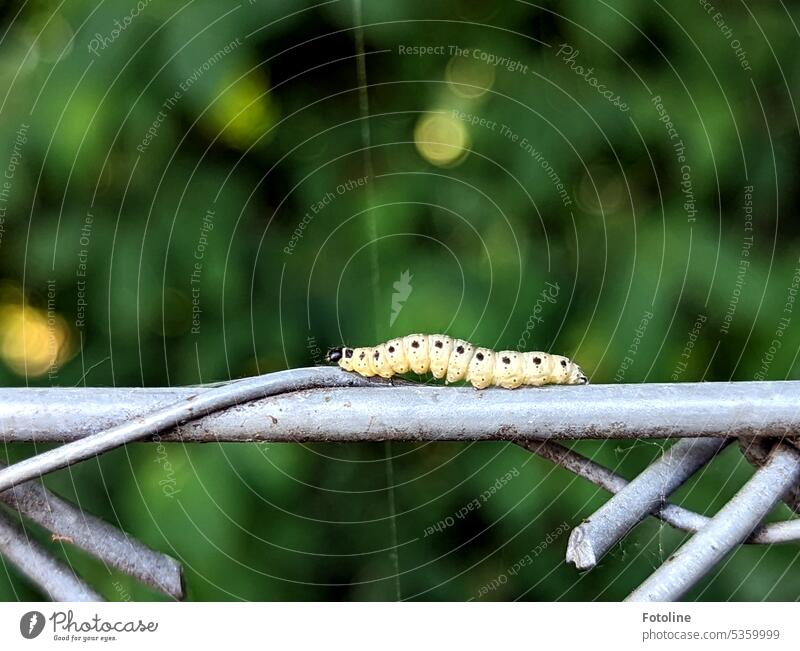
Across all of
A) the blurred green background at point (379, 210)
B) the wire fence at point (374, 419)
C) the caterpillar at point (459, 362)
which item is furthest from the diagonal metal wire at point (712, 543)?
the blurred green background at point (379, 210)

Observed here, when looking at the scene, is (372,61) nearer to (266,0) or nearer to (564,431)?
(266,0)

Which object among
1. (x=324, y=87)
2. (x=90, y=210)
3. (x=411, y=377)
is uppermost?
(x=324, y=87)

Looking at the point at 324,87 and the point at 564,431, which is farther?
the point at 324,87

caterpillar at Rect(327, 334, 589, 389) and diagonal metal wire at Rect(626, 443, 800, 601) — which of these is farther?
caterpillar at Rect(327, 334, 589, 389)

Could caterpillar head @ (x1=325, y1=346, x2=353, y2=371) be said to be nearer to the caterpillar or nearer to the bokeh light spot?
the caterpillar

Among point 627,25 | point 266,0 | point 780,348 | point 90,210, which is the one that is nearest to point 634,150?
point 627,25

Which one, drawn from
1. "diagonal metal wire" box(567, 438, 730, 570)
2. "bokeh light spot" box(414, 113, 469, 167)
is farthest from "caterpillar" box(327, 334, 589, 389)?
"bokeh light spot" box(414, 113, 469, 167)
